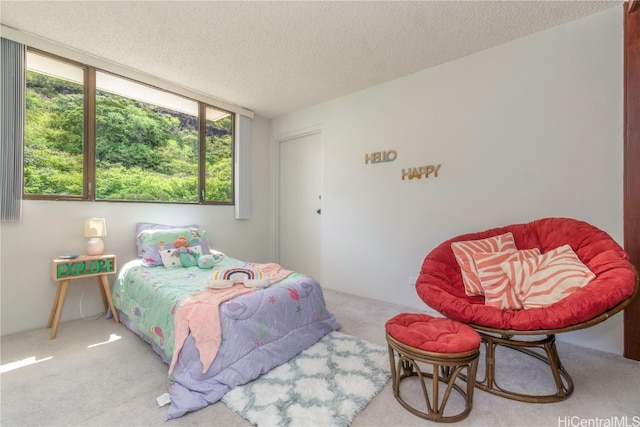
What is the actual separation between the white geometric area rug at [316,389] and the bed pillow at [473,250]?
78 centimetres

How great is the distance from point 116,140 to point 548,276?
394cm

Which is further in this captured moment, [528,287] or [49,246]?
[49,246]

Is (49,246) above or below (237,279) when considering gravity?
above

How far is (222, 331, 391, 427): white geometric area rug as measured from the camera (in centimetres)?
135

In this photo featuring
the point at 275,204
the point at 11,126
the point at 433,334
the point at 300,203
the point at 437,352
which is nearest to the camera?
the point at 437,352

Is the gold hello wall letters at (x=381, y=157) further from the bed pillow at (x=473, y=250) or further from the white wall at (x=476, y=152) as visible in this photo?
the bed pillow at (x=473, y=250)

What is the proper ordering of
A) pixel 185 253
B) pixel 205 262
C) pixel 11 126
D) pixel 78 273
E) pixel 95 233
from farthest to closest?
pixel 185 253 → pixel 205 262 → pixel 95 233 → pixel 78 273 → pixel 11 126

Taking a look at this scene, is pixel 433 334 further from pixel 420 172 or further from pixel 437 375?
pixel 420 172

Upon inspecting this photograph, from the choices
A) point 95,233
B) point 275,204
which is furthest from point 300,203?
point 95,233

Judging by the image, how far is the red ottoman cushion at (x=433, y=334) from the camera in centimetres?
127

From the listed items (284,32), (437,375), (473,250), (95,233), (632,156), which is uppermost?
(284,32)

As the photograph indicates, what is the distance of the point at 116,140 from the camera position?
287cm

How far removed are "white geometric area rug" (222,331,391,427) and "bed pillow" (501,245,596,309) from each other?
3.28ft

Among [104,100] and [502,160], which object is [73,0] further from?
[502,160]
